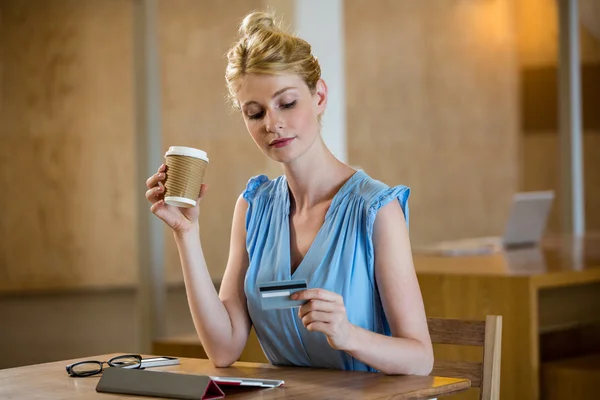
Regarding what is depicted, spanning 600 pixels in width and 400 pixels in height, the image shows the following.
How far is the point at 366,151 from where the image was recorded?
27.4 ft

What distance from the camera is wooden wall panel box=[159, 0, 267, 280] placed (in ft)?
21.4

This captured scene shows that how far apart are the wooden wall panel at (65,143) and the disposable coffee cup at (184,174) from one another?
6.06 meters

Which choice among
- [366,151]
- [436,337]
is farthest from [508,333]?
[366,151]

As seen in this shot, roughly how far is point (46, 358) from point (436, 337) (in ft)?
14.5

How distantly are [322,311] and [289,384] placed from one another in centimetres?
19

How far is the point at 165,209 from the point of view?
2.00 m

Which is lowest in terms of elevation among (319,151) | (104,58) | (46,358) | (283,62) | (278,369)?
(46,358)

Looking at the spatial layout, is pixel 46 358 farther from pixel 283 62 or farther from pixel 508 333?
pixel 283 62

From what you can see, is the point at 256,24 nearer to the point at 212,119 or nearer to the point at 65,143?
the point at 212,119

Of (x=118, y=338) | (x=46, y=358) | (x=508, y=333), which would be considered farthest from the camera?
(x=118, y=338)

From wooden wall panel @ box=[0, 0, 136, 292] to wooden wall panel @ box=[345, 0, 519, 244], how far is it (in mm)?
1970

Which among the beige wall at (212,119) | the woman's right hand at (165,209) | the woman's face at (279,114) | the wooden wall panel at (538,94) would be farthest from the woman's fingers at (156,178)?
the wooden wall panel at (538,94)

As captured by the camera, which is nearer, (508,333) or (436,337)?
(436,337)

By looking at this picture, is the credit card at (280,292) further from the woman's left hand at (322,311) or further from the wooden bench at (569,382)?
the wooden bench at (569,382)
